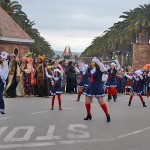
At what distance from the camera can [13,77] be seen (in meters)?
19.6

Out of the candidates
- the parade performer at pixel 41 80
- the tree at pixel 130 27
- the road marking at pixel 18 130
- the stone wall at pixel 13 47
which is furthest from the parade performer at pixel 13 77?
the tree at pixel 130 27

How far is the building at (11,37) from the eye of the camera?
3794 cm

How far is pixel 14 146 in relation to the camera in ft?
26.2

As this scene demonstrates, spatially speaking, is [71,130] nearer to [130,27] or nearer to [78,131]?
[78,131]

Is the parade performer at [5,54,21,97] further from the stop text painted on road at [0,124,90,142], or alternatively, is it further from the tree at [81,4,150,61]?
the tree at [81,4,150,61]

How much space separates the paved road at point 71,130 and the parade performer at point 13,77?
5.18 m

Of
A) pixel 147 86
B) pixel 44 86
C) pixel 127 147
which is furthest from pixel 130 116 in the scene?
pixel 147 86

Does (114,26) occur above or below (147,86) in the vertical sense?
above

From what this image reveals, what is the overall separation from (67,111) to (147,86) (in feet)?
39.0

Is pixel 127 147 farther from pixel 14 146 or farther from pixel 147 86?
pixel 147 86

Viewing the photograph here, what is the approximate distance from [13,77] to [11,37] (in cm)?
1949

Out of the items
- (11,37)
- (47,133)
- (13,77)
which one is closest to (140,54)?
(11,37)

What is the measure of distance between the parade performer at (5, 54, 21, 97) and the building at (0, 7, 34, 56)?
18.2 m

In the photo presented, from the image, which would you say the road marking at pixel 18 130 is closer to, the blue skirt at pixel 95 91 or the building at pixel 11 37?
the blue skirt at pixel 95 91
